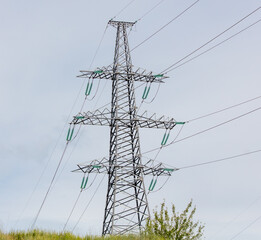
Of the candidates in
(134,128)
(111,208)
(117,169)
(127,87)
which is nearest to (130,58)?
(127,87)

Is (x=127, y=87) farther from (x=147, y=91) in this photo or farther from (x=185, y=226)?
(x=185, y=226)

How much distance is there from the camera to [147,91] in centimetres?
2953

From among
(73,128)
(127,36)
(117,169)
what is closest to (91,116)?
(73,128)

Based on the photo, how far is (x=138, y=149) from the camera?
1039 inches

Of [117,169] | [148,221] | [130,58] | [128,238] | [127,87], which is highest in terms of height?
→ [130,58]

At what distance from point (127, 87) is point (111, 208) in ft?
24.5

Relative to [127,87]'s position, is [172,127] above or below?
below

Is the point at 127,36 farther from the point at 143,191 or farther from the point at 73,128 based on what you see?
the point at 143,191

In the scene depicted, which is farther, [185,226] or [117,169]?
[185,226]

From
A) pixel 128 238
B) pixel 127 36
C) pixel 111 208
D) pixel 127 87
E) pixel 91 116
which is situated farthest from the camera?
pixel 127 36

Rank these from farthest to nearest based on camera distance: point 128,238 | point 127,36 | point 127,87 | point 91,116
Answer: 1. point 127,36
2. point 127,87
3. point 91,116
4. point 128,238

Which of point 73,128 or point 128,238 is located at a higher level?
point 73,128

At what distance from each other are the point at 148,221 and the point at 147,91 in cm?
814

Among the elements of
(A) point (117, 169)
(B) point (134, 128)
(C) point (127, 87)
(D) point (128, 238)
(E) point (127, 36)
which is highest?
(E) point (127, 36)
